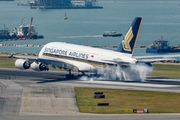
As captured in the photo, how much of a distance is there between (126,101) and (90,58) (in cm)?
2165

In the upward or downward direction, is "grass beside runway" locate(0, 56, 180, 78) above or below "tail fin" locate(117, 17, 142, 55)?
below

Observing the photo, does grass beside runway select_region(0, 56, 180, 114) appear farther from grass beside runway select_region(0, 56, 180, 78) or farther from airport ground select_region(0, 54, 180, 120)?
grass beside runway select_region(0, 56, 180, 78)

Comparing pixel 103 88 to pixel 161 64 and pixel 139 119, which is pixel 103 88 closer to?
pixel 139 119

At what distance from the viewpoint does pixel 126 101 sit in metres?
79.4

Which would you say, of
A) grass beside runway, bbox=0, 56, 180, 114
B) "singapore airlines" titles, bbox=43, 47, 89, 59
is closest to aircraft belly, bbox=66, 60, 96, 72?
"singapore airlines" titles, bbox=43, 47, 89, 59

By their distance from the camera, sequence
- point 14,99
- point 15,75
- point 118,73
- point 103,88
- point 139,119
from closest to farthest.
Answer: point 139,119 → point 14,99 → point 103,88 → point 118,73 → point 15,75

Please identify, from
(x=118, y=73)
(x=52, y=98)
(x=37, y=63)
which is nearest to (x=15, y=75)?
(x=37, y=63)

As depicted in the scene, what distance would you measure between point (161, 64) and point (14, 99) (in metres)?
58.0

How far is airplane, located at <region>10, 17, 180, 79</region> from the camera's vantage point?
95.0 m

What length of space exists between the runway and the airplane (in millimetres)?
2404

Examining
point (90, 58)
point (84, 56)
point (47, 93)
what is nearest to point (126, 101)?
point (47, 93)

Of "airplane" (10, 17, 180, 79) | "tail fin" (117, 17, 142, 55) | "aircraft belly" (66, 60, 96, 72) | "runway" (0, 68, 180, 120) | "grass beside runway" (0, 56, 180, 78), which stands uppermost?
"tail fin" (117, 17, 142, 55)

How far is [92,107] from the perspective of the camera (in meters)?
74.6

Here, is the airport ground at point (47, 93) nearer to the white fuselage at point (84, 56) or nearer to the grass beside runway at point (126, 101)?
the grass beside runway at point (126, 101)
